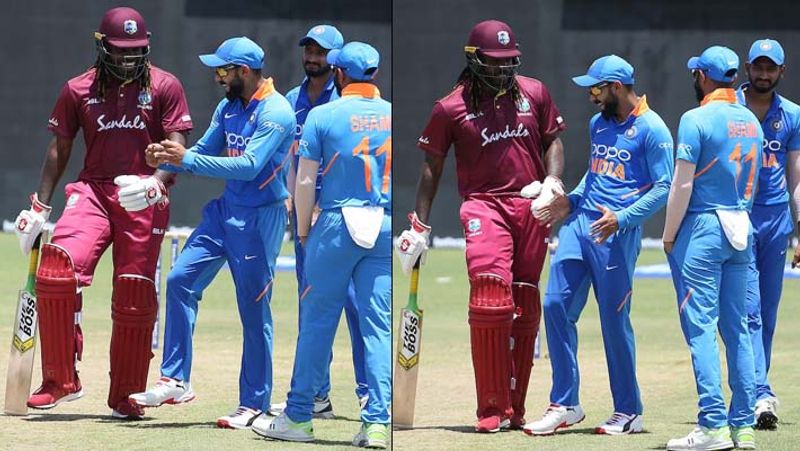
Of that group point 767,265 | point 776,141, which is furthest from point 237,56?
point 767,265

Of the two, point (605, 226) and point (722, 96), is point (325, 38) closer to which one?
point (605, 226)

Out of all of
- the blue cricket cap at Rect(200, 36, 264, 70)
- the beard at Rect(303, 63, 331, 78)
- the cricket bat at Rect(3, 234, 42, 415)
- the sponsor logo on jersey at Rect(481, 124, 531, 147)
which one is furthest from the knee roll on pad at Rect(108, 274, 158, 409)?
the sponsor logo on jersey at Rect(481, 124, 531, 147)

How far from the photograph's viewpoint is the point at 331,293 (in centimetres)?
668

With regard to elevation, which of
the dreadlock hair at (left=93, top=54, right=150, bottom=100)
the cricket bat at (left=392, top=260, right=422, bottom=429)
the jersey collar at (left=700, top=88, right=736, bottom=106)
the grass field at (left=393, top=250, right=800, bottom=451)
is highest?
the dreadlock hair at (left=93, top=54, right=150, bottom=100)

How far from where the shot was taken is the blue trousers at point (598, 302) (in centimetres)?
720

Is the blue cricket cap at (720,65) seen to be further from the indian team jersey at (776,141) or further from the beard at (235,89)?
the beard at (235,89)

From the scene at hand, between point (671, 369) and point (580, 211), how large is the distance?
2.59 m

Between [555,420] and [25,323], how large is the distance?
90.5 inches

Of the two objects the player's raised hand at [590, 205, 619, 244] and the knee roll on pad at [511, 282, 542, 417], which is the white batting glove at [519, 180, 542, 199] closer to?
→ the player's raised hand at [590, 205, 619, 244]

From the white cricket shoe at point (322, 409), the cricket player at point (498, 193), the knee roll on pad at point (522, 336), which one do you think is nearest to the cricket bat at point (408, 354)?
the cricket player at point (498, 193)

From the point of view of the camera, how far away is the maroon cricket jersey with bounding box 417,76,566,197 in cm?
723

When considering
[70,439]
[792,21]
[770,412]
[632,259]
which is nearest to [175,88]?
[70,439]

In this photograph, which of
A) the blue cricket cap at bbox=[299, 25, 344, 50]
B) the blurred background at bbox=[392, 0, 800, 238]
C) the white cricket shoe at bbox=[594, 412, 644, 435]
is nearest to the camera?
the white cricket shoe at bbox=[594, 412, 644, 435]

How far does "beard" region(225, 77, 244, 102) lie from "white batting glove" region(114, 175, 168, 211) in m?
0.52
